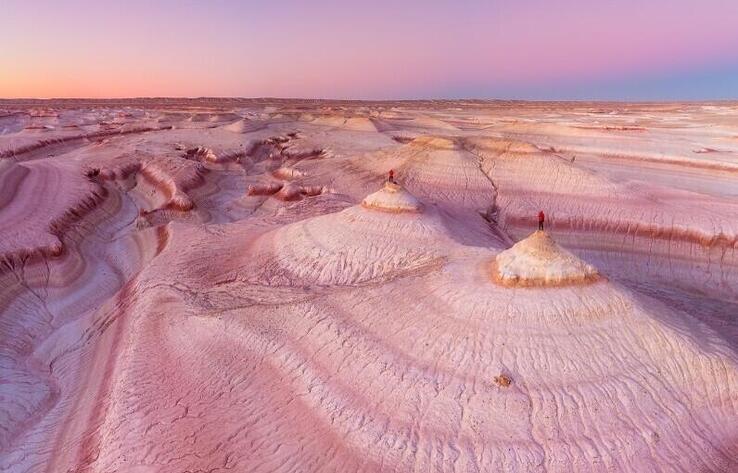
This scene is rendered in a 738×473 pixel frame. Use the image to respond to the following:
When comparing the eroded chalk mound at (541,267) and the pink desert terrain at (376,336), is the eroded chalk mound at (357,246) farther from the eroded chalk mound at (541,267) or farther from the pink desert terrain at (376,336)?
the eroded chalk mound at (541,267)

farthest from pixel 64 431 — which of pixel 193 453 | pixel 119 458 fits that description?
pixel 193 453

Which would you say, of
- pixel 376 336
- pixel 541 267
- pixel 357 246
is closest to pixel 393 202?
pixel 357 246

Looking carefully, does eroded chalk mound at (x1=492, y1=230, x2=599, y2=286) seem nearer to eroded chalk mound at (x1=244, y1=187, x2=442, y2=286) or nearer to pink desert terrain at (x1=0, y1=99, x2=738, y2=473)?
pink desert terrain at (x1=0, y1=99, x2=738, y2=473)

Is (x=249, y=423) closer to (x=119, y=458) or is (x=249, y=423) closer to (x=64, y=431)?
(x=119, y=458)

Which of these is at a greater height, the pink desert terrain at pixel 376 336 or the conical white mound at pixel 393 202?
the conical white mound at pixel 393 202


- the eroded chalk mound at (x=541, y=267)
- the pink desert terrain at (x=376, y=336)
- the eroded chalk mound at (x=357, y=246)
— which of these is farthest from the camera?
the eroded chalk mound at (x=357, y=246)

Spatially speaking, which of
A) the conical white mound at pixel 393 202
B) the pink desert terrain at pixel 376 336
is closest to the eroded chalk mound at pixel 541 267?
the pink desert terrain at pixel 376 336
